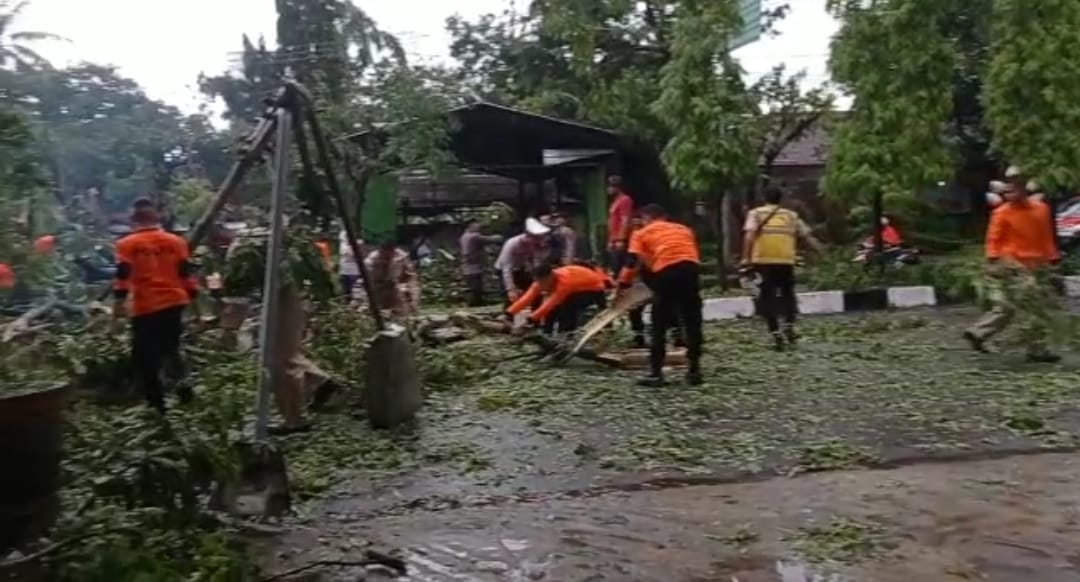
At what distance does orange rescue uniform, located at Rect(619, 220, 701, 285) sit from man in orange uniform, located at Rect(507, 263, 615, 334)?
82.0 inches

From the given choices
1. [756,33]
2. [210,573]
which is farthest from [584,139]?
[210,573]

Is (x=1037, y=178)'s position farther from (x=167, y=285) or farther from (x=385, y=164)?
(x=167, y=285)

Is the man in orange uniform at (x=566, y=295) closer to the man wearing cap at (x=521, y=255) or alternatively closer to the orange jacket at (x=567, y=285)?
the orange jacket at (x=567, y=285)

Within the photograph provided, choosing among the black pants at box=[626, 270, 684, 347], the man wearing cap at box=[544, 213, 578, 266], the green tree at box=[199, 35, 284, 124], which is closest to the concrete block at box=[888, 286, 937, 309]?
the man wearing cap at box=[544, 213, 578, 266]

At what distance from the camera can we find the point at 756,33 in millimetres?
17000

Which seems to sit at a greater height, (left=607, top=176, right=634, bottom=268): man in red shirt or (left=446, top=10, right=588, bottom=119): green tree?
(left=446, top=10, right=588, bottom=119): green tree

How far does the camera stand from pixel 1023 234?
11297mm

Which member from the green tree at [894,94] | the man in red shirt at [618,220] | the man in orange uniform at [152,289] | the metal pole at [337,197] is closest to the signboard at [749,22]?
the green tree at [894,94]

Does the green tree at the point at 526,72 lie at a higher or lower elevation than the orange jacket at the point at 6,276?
higher

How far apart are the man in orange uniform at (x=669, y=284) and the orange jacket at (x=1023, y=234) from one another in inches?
115

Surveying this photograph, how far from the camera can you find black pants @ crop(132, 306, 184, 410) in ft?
A: 29.0

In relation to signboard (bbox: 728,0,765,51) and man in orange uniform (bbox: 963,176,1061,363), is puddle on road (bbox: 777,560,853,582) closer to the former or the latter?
man in orange uniform (bbox: 963,176,1061,363)

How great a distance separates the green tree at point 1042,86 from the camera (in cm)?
1875

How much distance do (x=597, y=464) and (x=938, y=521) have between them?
214cm
